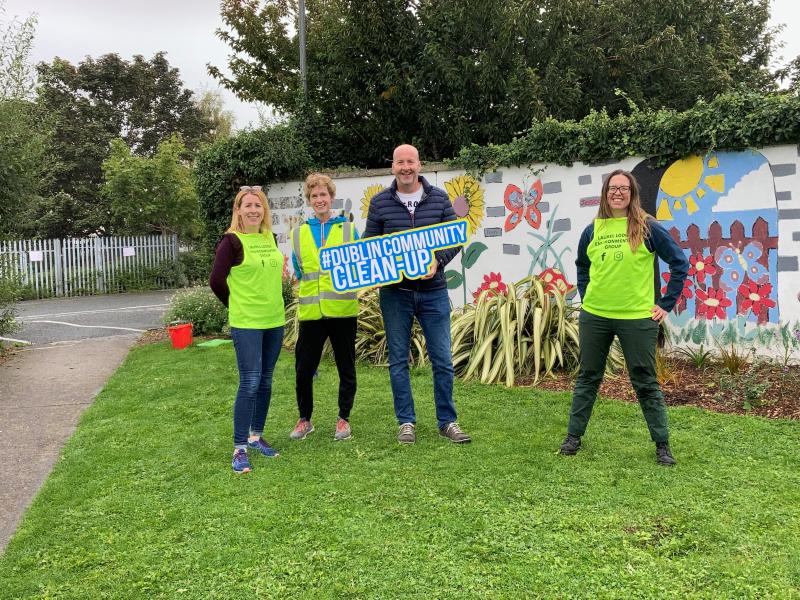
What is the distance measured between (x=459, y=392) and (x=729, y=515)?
2891 millimetres

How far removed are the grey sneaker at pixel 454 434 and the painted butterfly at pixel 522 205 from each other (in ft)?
12.5

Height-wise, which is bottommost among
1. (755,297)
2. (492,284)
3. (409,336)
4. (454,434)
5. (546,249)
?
(454,434)

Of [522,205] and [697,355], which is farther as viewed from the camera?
[522,205]

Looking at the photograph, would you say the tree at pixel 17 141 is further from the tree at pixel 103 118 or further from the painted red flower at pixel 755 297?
the tree at pixel 103 118

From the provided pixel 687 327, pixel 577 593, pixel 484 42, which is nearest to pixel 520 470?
pixel 577 593

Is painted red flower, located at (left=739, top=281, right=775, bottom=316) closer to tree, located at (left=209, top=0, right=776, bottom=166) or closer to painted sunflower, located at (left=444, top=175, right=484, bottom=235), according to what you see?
painted sunflower, located at (left=444, top=175, right=484, bottom=235)

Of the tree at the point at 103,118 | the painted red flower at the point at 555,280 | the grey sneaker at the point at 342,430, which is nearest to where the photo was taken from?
the grey sneaker at the point at 342,430

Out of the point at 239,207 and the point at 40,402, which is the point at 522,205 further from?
the point at 40,402

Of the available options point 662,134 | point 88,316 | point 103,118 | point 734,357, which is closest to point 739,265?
point 734,357

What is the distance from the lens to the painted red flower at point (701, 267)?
6.33 metres

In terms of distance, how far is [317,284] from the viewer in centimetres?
441

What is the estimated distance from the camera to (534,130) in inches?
293

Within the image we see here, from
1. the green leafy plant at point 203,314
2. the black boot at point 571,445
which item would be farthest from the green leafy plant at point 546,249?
the green leafy plant at point 203,314

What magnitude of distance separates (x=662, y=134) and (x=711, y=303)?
1795 millimetres
